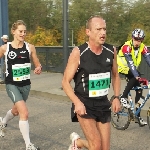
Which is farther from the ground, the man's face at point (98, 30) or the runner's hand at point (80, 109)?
the man's face at point (98, 30)

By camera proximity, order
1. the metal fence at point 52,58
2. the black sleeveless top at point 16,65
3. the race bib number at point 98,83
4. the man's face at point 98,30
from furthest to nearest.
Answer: the metal fence at point 52,58 < the black sleeveless top at point 16,65 < the race bib number at point 98,83 < the man's face at point 98,30

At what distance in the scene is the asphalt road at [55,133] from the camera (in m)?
5.39

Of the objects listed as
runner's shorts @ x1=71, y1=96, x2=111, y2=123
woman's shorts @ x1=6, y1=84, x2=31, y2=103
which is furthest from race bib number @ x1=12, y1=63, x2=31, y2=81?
runner's shorts @ x1=71, y1=96, x2=111, y2=123

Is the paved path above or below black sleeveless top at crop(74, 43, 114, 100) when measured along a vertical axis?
below

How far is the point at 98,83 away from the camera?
3.67 meters

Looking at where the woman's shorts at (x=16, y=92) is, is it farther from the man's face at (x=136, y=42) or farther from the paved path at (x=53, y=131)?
the man's face at (x=136, y=42)

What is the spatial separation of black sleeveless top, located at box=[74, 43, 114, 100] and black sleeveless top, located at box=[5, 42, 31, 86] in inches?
63.7

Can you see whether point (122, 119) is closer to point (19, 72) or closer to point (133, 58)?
point (133, 58)

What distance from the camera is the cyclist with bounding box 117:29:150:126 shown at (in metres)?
5.81

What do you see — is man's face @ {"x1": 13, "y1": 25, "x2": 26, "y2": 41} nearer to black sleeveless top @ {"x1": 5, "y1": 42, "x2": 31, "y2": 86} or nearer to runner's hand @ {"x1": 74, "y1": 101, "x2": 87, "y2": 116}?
black sleeveless top @ {"x1": 5, "y1": 42, "x2": 31, "y2": 86}

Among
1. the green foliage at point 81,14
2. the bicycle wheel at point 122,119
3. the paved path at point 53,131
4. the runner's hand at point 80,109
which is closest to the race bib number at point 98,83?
the runner's hand at point 80,109

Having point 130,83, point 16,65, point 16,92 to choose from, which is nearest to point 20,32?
point 16,65

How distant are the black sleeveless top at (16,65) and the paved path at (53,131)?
1.03m

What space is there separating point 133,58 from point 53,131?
6.45 ft
